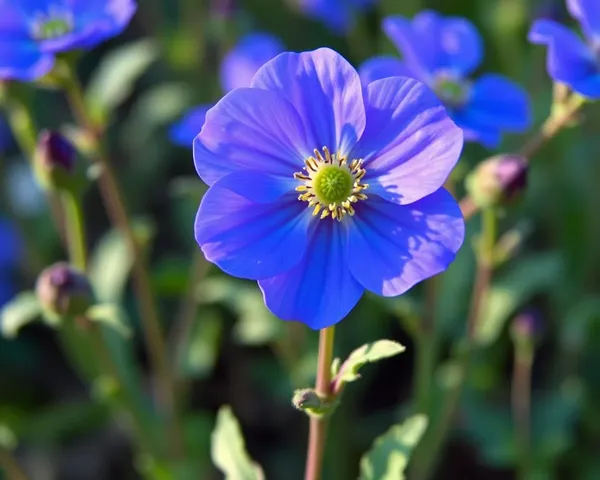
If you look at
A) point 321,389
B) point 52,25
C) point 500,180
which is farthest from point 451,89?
point 52,25

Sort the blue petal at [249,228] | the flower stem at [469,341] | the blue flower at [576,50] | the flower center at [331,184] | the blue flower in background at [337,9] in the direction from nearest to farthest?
the blue petal at [249,228] → the flower center at [331,184] → the blue flower at [576,50] → the flower stem at [469,341] → the blue flower in background at [337,9]

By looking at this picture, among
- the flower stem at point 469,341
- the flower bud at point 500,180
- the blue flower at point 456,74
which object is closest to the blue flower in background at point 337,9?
the blue flower at point 456,74

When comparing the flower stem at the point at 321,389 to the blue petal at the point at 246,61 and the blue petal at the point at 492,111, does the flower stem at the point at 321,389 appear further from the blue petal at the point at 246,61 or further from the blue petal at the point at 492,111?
the blue petal at the point at 246,61

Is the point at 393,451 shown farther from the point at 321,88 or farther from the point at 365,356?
the point at 321,88

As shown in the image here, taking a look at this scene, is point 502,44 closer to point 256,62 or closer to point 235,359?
point 256,62

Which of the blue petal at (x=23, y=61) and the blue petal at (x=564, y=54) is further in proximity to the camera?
the blue petal at (x=23, y=61)

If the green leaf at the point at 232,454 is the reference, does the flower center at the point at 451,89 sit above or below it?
above

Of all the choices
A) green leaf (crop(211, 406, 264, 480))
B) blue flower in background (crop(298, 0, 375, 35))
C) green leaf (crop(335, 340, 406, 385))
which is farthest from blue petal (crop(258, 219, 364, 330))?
blue flower in background (crop(298, 0, 375, 35))
